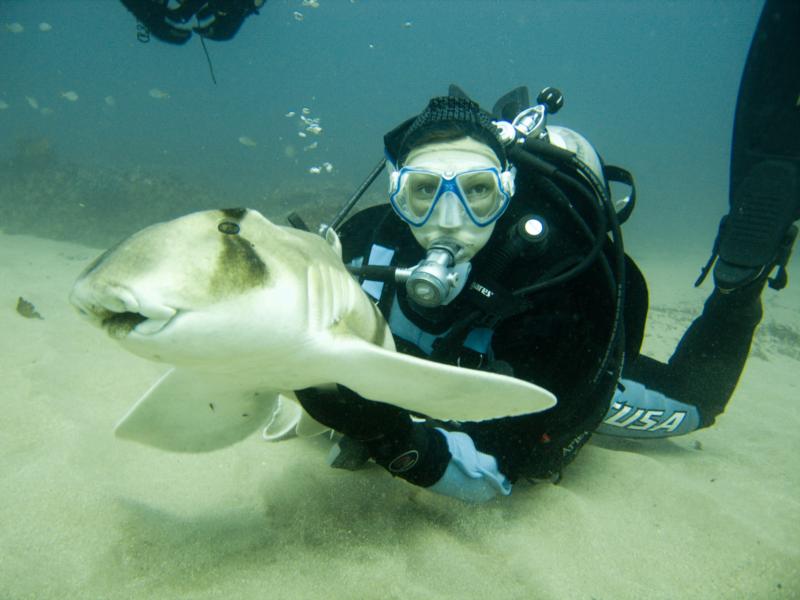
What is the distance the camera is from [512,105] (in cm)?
461

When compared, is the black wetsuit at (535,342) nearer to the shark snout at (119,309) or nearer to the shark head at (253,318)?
the shark head at (253,318)

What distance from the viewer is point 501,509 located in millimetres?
2912

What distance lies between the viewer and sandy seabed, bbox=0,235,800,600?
2.04 metres

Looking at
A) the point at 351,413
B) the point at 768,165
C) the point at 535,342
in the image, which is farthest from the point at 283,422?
the point at 768,165

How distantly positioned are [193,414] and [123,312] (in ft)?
4.14

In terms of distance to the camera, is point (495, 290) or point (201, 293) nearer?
point (201, 293)

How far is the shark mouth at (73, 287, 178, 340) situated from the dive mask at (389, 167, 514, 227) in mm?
2204

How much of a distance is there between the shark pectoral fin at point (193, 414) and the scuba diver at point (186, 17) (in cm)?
794

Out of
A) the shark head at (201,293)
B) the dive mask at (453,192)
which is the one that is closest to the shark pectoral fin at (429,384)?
the shark head at (201,293)

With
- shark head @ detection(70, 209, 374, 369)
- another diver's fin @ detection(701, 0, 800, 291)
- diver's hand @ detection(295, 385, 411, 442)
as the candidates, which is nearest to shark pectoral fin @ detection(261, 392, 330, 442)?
diver's hand @ detection(295, 385, 411, 442)

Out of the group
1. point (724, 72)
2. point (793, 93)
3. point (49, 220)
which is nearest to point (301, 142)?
point (49, 220)

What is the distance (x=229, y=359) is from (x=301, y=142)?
93.5 metres

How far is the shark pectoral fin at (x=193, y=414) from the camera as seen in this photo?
209cm

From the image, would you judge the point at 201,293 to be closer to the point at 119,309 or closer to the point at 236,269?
the point at 236,269
